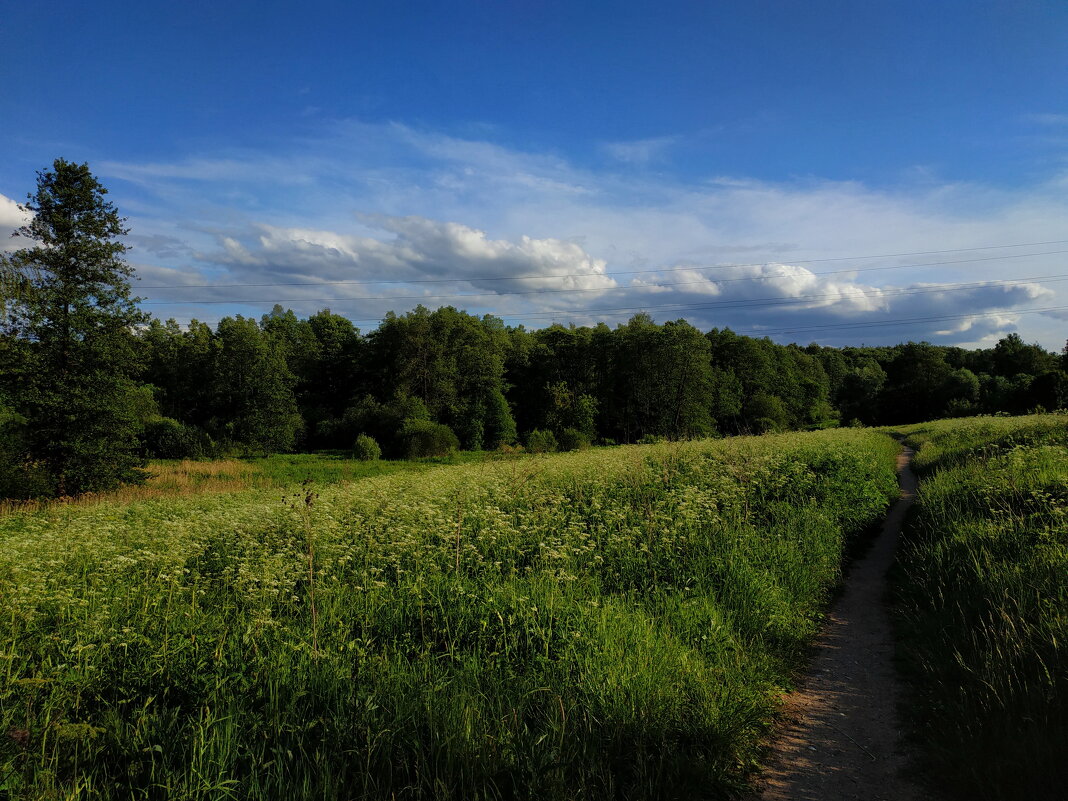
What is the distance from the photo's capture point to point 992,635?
16.3ft

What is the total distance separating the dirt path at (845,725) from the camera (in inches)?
150

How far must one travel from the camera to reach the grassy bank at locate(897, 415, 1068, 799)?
3.62 m

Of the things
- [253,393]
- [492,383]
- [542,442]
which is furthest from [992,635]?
[492,383]

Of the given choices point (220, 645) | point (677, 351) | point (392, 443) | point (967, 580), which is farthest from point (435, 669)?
Result: point (677, 351)

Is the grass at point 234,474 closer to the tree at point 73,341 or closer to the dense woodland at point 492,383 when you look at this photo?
the tree at point 73,341

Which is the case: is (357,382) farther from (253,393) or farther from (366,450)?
(366,450)

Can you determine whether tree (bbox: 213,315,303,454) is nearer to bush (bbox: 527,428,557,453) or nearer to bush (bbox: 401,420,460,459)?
bush (bbox: 401,420,460,459)

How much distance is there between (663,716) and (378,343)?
203 feet

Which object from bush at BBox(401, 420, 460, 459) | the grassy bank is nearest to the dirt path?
the grassy bank

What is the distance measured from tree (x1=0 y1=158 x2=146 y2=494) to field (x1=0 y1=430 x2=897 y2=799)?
18.4 m

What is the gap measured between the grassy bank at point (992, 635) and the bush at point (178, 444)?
44.1m

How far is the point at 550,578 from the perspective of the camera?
19.2ft

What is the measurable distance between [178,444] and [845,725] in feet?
152

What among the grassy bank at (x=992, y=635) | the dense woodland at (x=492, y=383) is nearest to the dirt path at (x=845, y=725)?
the grassy bank at (x=992, y=635)
